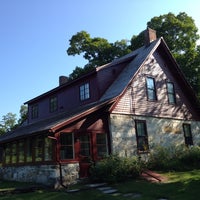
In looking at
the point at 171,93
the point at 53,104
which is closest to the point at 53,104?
the point at 53,104

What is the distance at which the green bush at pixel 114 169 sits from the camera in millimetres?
13000

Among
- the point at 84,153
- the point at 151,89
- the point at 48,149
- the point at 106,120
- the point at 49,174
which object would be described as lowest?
the point at 49,174

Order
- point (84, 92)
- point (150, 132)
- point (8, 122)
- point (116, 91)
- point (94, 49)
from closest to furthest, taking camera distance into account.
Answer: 1. point (116, 91)
2. point (150, 132)
3. point (84, 92)
4. point (94, 49)
5. point (8, 122)

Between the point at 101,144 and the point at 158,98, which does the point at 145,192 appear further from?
the point at 158,98

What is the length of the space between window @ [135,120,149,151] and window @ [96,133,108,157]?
2.32 m

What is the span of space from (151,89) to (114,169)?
758 centimetres

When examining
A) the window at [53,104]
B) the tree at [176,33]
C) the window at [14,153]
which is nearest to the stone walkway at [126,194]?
the window at [14,153]

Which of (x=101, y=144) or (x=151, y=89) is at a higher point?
(x=151, y=89)

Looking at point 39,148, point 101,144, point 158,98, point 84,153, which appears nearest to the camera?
point 39,148

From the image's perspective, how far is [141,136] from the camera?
17.2m

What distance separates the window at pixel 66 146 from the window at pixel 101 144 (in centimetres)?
193

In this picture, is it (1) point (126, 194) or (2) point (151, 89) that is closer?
(1) point (126, 194)

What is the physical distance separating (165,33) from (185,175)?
20.5m

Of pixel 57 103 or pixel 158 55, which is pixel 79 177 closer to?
pixel 57 103
